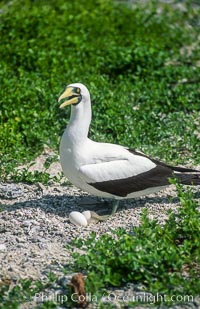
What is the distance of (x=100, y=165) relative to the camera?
23.5ft

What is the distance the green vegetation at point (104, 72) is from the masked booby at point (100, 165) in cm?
114

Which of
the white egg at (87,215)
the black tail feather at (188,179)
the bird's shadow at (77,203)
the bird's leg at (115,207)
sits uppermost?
the black tail feather at (188,179)

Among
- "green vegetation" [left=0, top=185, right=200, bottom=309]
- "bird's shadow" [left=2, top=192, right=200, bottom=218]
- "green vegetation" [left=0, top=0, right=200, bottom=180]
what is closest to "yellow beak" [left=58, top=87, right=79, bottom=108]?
"bird's shadow" [left=2, top=192, right=200, bottom=218]

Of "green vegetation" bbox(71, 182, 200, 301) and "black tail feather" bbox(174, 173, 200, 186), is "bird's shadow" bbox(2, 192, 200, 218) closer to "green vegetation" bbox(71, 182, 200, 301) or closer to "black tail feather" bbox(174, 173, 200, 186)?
"black tail feather" bbox(174, 173, 200, 186)

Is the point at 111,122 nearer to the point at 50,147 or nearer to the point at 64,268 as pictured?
the point at 50,147

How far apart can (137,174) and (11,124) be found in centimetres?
223

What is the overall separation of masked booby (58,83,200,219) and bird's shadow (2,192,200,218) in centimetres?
26

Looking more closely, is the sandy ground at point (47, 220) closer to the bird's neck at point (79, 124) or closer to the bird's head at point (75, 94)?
the bird's neck at point (79, 124)

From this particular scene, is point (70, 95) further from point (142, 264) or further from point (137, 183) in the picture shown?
point (142, 264)

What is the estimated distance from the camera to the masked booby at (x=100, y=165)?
714cm

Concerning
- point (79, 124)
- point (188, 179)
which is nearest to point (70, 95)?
point (79, 124)

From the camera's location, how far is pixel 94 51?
460 inches

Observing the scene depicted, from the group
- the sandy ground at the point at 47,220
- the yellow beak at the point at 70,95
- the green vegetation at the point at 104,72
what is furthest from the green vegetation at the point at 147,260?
the green vegetation at the point at 104,72

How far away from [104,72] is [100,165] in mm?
4314
